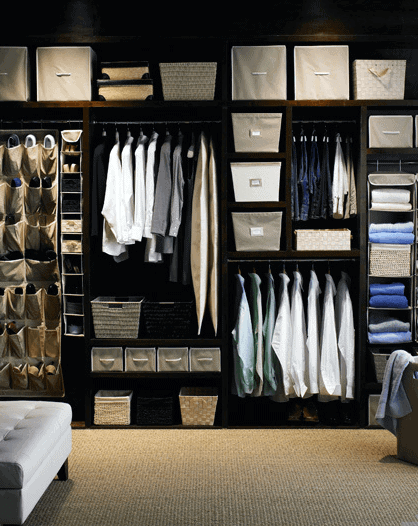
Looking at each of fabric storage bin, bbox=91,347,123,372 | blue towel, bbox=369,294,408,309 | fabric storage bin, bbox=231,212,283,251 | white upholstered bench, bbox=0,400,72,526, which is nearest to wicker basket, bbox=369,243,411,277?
blue towel, bbox=369,294,408,309

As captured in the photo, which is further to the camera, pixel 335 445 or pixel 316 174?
pixel 316 174

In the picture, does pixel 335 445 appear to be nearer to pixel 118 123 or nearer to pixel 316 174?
pixel 316 174

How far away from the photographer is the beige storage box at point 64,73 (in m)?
3.94

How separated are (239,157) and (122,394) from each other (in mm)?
1861

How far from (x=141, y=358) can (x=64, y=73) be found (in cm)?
201

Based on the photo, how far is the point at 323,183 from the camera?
4.02 meters

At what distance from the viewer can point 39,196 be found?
4.08 meters

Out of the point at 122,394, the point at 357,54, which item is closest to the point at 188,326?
the point at 122,394

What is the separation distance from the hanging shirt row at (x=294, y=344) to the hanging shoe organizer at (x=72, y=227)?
3.65 feet

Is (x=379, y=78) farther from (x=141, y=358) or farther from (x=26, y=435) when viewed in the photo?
(x=26, y=435)

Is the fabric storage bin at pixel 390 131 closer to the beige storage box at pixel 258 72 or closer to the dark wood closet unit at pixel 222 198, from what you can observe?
the dark wood closet unit at pixel 222 198

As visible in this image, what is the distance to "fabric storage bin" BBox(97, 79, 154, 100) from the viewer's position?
3975 mm

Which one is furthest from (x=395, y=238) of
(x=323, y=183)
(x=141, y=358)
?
(x=141, y=358)

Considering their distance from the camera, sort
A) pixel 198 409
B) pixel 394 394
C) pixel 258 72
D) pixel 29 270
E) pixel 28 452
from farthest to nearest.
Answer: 1. pixel 29 270
2. pixel 198 409
3. pixel 258 72
4. pixel 394 394
5. pixel 28 452
